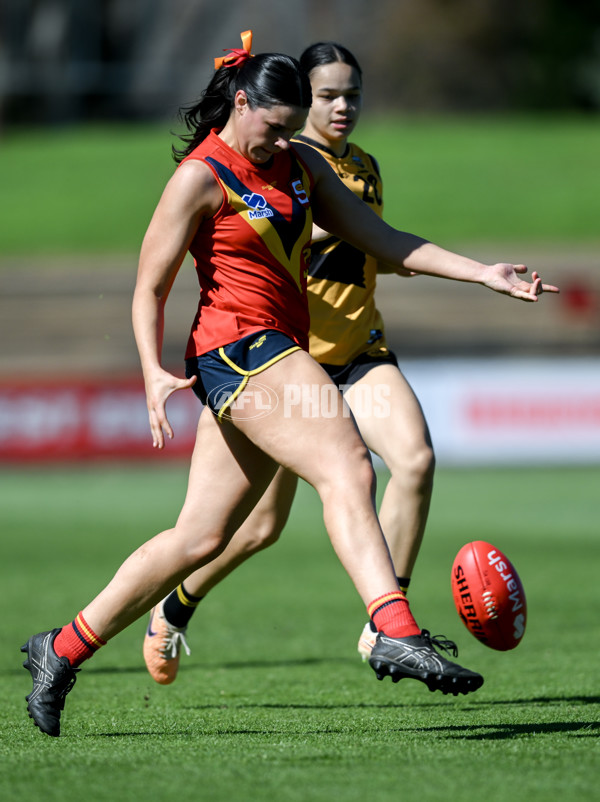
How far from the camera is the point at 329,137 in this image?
5.53m

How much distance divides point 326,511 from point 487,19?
43.7 m

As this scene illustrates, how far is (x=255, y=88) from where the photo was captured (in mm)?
4227

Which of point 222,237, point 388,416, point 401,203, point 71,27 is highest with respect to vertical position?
point 222,237

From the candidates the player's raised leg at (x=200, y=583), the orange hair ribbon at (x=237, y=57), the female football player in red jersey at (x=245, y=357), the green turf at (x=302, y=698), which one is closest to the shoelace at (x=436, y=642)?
the female football player in red jersey at (x=245, y=357)

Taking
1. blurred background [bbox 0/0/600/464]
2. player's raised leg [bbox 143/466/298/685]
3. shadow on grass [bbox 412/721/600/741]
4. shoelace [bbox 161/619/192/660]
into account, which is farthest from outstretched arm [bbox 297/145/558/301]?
blurred background [bbox 0/0/600/464]

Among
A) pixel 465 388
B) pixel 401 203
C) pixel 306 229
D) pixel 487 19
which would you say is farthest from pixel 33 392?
pixel 487 19

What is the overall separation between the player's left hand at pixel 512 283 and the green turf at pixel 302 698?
145 centimetres

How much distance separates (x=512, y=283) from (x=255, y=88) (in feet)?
3.55

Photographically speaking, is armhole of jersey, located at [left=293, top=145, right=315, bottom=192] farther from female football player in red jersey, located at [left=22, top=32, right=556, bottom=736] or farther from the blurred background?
the blurred background

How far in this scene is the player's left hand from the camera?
4344 millimetres

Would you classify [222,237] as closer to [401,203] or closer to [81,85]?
[401,203]

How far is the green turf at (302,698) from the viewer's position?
3.56m

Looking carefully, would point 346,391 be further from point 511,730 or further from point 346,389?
point 511,730

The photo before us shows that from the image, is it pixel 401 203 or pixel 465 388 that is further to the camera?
pixel 401 203
